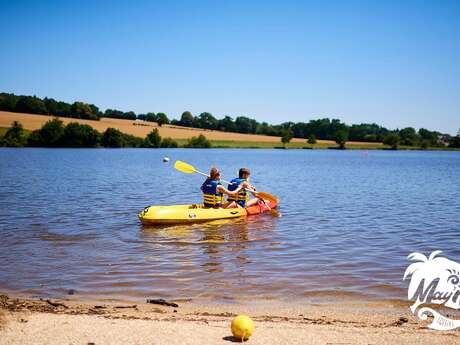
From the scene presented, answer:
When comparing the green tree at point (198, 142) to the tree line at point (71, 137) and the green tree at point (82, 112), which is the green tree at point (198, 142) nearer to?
the tree line at point (71, 137)

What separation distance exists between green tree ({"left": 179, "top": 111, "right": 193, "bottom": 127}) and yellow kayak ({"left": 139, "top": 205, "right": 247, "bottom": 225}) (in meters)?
100

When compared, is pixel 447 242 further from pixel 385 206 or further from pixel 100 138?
pixel 100 138

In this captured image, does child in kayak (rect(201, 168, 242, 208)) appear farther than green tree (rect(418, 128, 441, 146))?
No

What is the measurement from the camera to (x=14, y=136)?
6850 centimetres

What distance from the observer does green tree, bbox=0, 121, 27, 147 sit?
68000 mm

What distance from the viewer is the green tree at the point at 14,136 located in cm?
6800

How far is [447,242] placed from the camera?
991 centimetres

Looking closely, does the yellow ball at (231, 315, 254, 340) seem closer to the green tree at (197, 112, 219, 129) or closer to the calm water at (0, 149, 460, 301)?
the calm water at (0, 149, 460, 301)

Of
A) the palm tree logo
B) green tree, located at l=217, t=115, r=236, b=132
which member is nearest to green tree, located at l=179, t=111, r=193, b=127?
green tree, located at l=217, t=115, r=236, b=132

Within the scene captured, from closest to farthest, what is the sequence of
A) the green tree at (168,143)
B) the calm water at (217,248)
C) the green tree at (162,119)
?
the calm water at (217,248)
the green tree at (168,143)
the green tree at (162,119)

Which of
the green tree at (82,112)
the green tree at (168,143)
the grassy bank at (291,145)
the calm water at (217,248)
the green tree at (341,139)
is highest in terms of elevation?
the green tree at (82,112)

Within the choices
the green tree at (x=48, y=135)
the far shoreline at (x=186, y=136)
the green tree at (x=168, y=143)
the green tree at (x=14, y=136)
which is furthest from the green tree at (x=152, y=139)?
the green tree at (x=14, y=136)

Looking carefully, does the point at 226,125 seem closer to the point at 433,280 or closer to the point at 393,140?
the point at 393,140

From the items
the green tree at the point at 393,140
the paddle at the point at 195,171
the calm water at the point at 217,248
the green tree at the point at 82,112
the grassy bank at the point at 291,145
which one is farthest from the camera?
the green tree at the point at 393,140
